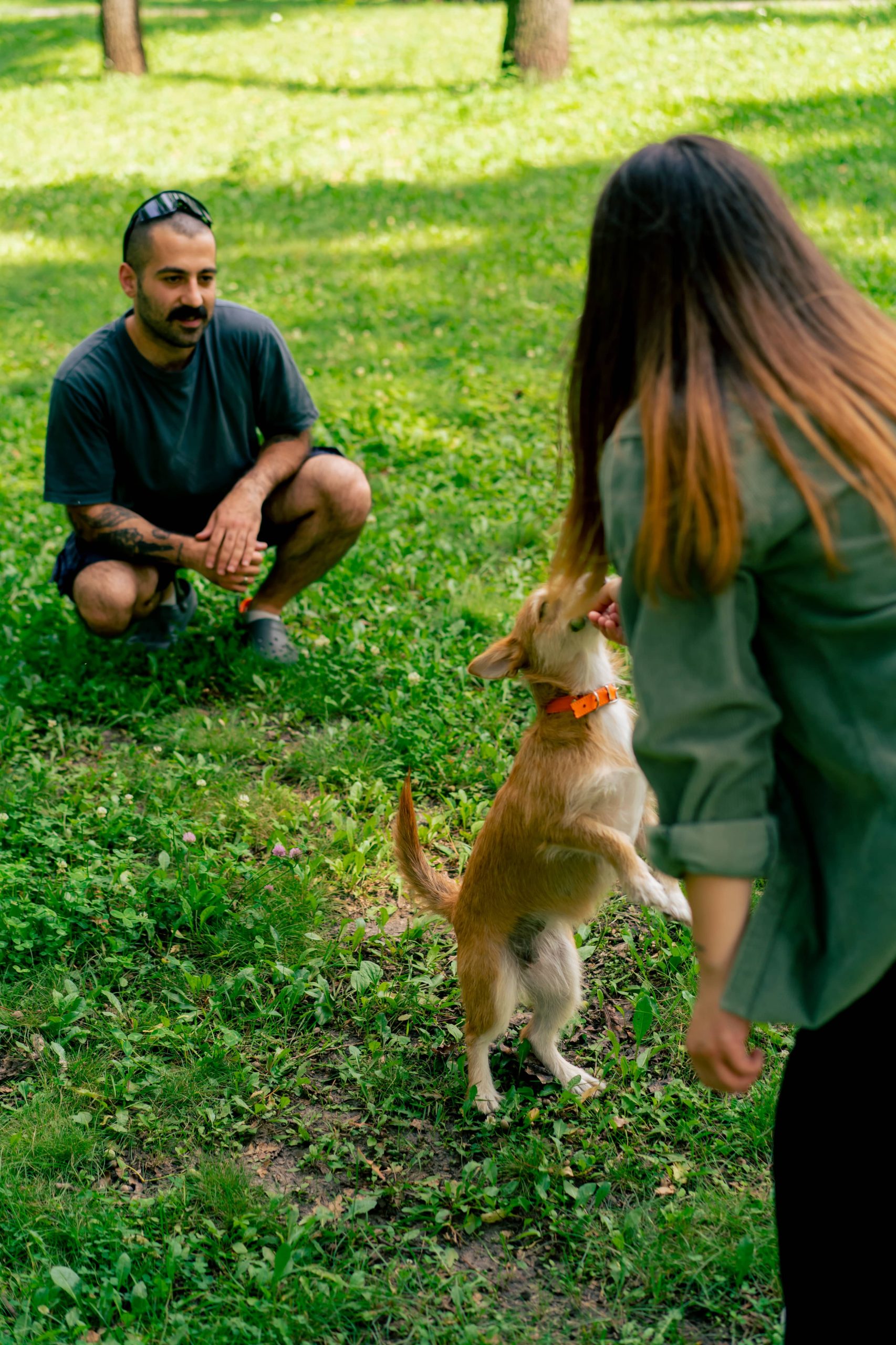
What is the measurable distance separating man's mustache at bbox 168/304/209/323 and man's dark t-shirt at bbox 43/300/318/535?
229mm

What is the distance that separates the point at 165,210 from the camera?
4438 millimetres

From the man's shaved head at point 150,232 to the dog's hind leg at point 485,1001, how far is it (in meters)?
2.92

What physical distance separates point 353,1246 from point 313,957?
922mm

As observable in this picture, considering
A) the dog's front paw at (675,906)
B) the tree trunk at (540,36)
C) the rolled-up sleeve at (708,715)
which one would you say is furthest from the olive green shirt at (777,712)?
the tree trunk at (540,36)

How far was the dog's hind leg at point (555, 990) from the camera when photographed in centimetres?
298

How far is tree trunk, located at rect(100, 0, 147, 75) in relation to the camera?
16906 millimetres

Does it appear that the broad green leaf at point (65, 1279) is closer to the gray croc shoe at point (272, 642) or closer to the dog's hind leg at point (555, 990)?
the dog's hind leg at point (555, 990)

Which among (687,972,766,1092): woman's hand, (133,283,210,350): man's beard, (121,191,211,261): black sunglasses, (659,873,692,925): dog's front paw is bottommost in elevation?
(659,873,692,925): dog's front paw

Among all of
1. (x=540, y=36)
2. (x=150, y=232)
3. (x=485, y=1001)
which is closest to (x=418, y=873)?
(x=485, y=1001)

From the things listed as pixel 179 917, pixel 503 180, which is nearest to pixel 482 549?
pixel 179 917

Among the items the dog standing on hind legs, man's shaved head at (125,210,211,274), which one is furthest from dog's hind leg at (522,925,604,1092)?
man's shaved head at (125,210,211,274)

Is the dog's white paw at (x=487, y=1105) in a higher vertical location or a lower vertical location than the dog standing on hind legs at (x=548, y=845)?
lower

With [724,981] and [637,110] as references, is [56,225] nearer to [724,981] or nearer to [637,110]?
[637,110]

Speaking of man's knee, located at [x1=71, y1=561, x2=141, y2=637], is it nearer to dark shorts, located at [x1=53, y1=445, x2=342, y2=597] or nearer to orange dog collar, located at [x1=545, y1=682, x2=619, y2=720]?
dark shorts, located at [x1=53, y1=445, x2=342, y2=597]
